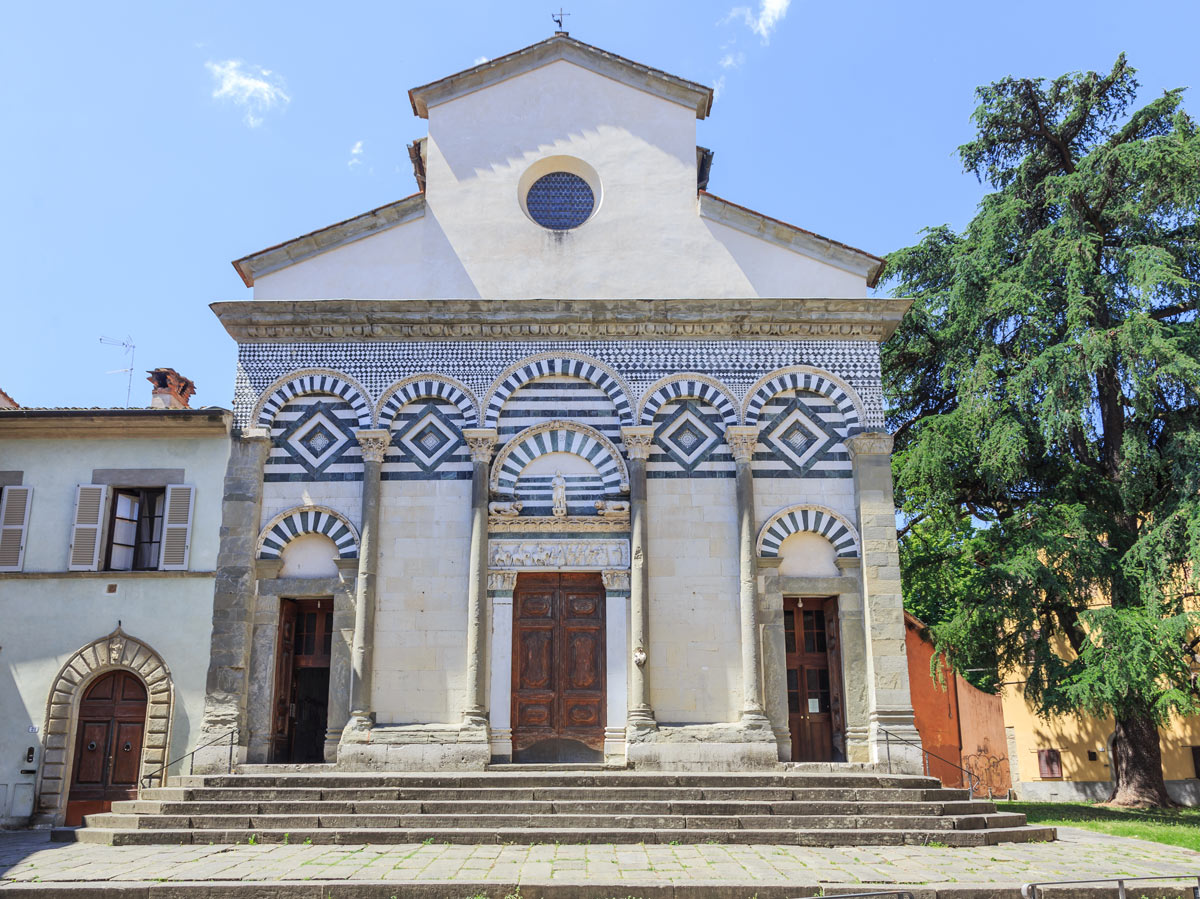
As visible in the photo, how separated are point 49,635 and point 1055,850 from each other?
14.7m

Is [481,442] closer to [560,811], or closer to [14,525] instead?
[560,811]

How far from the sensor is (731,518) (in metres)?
16.3

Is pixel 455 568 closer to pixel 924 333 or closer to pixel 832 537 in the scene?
pixel 832 537

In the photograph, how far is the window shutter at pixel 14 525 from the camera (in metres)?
16.4

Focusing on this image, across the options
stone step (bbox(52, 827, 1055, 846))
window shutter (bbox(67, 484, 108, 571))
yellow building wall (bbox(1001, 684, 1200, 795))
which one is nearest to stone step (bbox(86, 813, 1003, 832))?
stone step (bbox(52, 827, 1055, 846))

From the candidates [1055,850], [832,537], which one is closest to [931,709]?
[832,537]

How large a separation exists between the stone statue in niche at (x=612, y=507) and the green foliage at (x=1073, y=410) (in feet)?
20.7

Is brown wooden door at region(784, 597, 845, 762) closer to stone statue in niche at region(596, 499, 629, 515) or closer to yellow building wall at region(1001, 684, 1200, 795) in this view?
stone statue in niche at region(596, 499, 629, 515)

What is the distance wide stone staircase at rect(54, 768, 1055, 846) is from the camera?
12188 millimetres

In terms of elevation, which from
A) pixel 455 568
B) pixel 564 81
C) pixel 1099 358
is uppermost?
pixel 564 81

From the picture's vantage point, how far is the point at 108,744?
51.7ft

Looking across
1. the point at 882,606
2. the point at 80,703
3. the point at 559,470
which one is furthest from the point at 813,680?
the point at 80,703

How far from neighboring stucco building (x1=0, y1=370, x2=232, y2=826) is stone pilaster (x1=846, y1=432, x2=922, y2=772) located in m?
10.3

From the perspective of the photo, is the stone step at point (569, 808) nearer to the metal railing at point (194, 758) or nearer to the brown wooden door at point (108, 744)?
the metal railing at point (194, 758)
